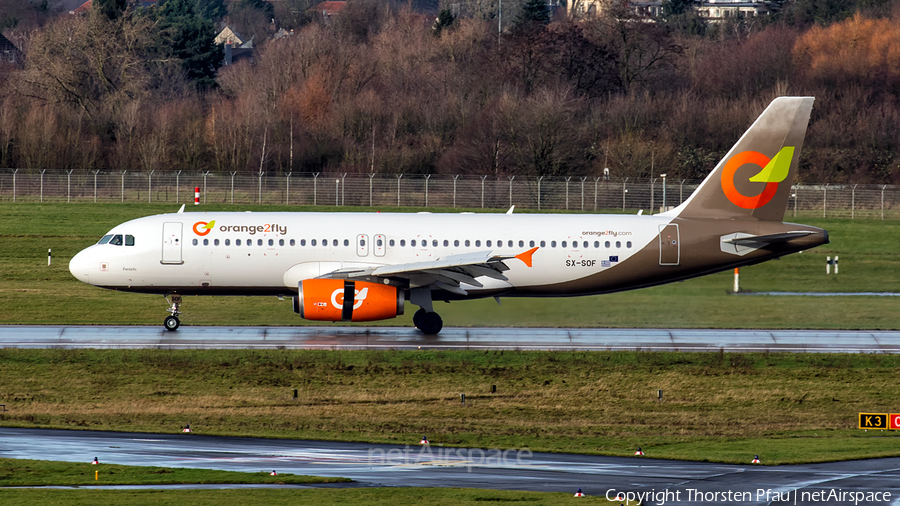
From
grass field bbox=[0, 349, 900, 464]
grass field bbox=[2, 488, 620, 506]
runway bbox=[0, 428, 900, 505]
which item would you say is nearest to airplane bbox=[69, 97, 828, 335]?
grass field bbox=[0, 349, 900, 464]

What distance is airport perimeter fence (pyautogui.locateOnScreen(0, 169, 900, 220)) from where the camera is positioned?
68438 millimetres

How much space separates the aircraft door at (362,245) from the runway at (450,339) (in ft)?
8.53

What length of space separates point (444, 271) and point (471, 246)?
6.54ft

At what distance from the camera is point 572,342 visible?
1346 inches

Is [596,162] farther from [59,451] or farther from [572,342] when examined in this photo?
[59,451]

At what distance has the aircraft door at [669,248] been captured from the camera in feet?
117

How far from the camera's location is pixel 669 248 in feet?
117

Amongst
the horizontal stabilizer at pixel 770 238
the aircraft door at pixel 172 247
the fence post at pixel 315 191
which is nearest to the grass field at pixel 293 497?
the aircraft door at pixel 172 247

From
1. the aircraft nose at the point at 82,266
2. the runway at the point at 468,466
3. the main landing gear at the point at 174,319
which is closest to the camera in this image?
the runway at the point at 468,466

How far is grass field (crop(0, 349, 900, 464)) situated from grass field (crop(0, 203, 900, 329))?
543 centimetres

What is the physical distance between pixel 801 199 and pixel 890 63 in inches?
1350

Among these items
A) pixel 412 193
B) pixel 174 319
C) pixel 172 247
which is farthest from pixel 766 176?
pixel 412 193

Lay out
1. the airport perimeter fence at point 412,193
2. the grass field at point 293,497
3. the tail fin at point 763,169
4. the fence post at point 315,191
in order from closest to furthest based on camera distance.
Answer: the grass field at point 293,497 → the tail fin at point 763,169 → the airport perimeter fence at point 412,193 → the fence post at point 315,191

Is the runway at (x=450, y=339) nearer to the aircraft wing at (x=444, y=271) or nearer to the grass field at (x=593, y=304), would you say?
the grass field at (x=593, y=304)
